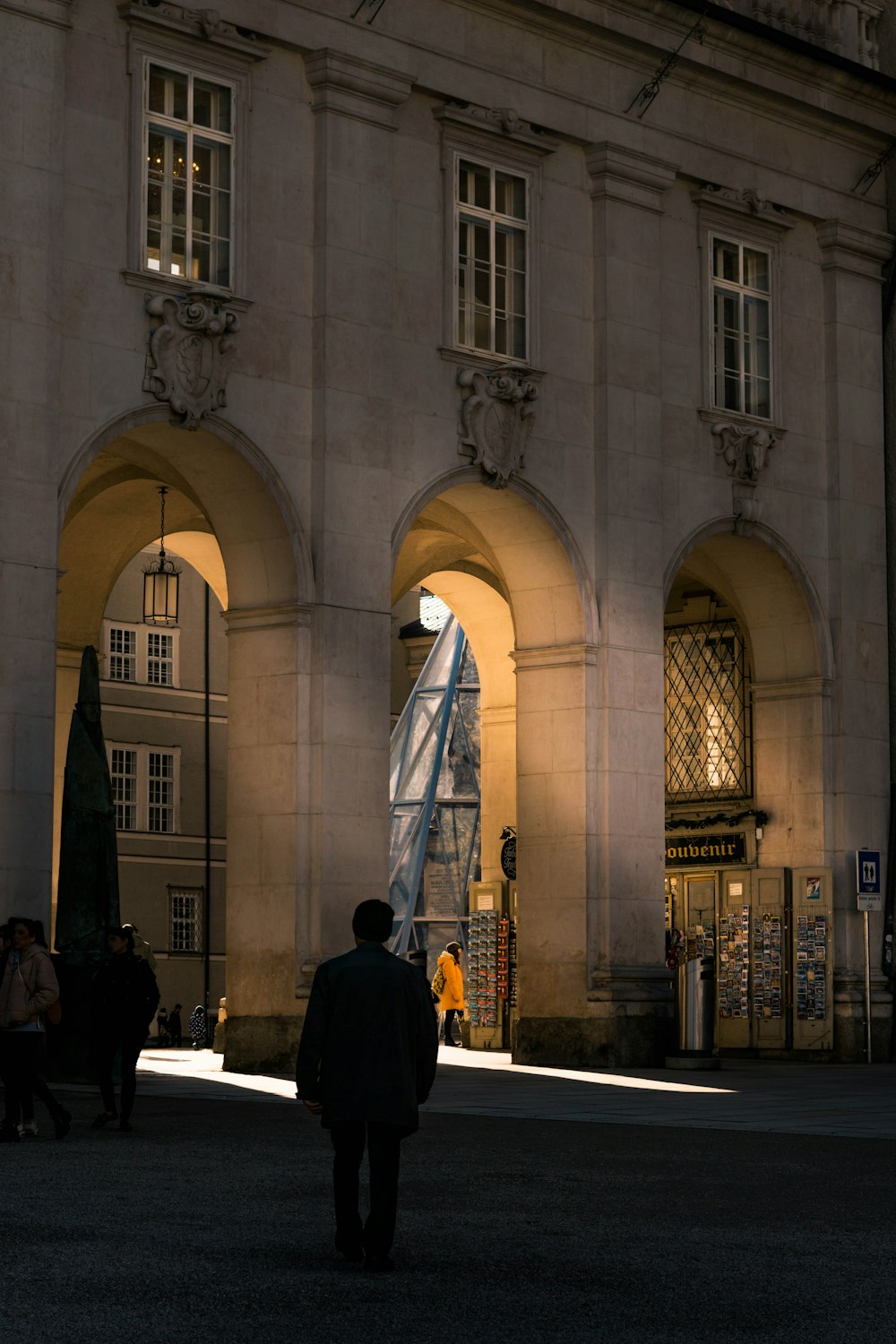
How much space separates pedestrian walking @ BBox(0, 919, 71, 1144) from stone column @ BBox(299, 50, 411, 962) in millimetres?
8555

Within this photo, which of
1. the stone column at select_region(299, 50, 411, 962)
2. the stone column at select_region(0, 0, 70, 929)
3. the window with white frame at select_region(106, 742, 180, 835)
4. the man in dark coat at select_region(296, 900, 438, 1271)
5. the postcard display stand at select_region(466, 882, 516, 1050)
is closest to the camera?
the man in dark coat at select_region(296, 900, 438, 1271)

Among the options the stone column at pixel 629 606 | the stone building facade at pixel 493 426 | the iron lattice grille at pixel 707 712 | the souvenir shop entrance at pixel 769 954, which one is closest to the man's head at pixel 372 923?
the stone building facade at pixel 493 426

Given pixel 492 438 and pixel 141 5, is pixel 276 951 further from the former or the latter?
pixel 141 5

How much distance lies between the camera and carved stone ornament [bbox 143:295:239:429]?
24.5 m

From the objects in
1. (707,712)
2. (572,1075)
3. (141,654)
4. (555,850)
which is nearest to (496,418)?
→ (555,850)

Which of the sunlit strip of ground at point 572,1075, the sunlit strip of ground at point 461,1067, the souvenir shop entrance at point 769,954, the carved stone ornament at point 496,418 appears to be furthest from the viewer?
the souvenir shop entrance at point 769,954

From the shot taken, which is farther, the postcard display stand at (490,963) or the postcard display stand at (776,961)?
the postcard display stand at (490,963)

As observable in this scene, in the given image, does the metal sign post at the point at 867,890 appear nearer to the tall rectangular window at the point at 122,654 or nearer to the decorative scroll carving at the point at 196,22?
the decorative scroll carving at the point at 196,22

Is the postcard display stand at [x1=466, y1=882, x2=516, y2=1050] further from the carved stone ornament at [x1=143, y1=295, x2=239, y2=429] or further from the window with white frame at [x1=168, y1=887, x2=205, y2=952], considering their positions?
the window with white frame at [x1=168, y1=887, x2=205, y2=952]

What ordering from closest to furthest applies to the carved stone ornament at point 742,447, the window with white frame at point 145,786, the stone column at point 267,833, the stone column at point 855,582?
the stone column at point 267,833, the carved stone ornament at point 742,447, the stone column at point 855,582, the window with white frame at point 145,786

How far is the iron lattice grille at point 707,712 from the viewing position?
33.3 metres

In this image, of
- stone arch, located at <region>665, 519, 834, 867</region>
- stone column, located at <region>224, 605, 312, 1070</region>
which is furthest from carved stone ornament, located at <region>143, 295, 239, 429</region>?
stone arch, located at <region>665, 519, 834, 867</region>

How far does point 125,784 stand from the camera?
63.1m

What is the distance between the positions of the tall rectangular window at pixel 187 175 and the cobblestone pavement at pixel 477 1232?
976cm
